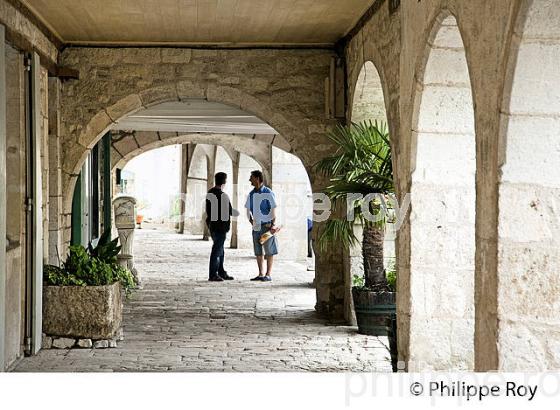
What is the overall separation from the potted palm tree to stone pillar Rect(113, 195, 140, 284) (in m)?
4.00

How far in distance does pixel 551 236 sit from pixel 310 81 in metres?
4.90

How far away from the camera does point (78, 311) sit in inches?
235

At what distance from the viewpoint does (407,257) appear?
14.9 ft

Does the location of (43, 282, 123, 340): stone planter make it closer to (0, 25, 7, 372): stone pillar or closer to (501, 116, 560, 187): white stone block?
(0, 25, 7, 372): stone pillar

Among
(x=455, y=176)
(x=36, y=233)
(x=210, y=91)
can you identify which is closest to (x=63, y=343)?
(x=36, y=233)

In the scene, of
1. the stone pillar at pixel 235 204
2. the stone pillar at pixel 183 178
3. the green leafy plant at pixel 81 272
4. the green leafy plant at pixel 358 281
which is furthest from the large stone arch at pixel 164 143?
the green leafy plant at pixel 81 272

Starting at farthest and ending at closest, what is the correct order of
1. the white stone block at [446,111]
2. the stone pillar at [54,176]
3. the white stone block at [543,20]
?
the stone pillar at [54,176] → the white stone block at [446,111] → the white stone block at [543,20]

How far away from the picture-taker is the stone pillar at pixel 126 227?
9883mm

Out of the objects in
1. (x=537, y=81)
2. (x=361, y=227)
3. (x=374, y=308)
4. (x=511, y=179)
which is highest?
(x=537, y=81)

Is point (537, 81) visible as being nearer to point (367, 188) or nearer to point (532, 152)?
point (532, 152)

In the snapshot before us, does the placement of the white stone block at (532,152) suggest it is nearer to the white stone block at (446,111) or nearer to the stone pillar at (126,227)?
the white stone block at (446,111)

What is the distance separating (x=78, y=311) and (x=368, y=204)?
2.22 m

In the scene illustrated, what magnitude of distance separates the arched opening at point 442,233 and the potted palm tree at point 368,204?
4.47ft

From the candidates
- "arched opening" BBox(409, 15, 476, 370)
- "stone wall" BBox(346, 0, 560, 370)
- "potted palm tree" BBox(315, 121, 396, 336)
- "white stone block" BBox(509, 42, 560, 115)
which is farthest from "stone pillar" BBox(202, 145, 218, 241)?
"white stone block" BBox(509, 42, 560, 115)
